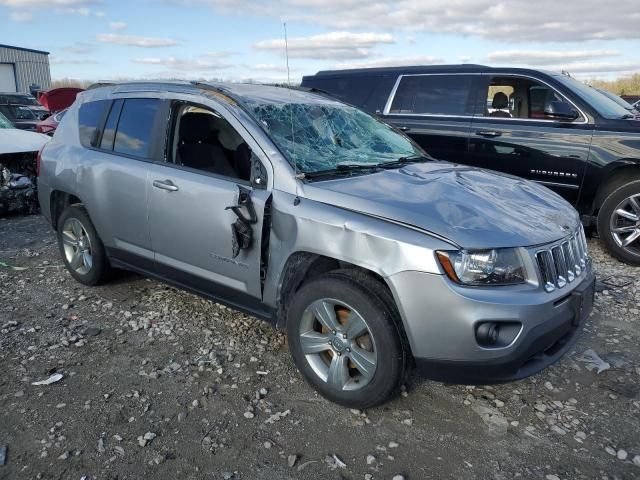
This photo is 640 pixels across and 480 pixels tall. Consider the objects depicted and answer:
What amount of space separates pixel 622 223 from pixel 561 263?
3231 millimetres

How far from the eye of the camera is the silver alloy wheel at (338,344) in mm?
2924

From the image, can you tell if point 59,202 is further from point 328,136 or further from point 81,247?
point 328,136

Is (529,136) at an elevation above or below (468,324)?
above

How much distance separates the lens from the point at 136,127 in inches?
164

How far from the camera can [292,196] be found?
315 cm

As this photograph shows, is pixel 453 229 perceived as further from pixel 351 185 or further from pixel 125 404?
pixel 125 404

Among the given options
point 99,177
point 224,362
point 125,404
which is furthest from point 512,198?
point 99,177

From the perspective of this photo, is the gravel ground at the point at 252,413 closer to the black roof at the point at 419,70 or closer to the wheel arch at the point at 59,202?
the wheel arch at the point at 59,202

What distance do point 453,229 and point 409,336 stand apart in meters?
0.57

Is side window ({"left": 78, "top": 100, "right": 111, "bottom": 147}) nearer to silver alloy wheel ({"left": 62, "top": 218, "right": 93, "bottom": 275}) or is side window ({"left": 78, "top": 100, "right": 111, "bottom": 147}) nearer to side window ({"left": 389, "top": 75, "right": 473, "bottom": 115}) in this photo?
silver alloy wheel ({"left": 62, "top": 218, "right": 93, "bottom": 275})

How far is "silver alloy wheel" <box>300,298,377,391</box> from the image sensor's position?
9.59 feet

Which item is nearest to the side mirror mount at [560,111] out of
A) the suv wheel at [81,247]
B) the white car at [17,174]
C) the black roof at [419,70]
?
the black roof at [419,70]

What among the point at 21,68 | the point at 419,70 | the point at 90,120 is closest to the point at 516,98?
the point at 419,70

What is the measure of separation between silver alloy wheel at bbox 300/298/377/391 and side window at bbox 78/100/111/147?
Result: 103 inches
